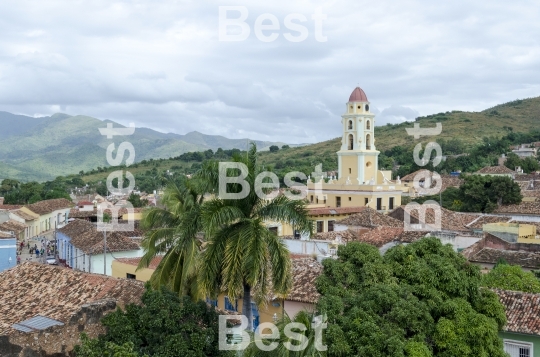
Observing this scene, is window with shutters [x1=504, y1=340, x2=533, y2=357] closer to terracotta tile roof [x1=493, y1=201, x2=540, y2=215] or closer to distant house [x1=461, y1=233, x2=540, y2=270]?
distant house [x1=461, y1=233, x2=540, y2=270]

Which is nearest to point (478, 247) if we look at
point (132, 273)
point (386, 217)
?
point (386, 217)

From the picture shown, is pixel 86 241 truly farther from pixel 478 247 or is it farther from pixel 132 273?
pixel 478 247

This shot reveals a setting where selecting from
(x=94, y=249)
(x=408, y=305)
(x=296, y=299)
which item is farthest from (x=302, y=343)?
(x=94, y=249)

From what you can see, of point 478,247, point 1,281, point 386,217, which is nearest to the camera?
point 1,281

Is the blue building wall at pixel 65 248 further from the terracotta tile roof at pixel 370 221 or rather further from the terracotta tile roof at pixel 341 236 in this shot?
the terracotta tile roof at pixel 370 221

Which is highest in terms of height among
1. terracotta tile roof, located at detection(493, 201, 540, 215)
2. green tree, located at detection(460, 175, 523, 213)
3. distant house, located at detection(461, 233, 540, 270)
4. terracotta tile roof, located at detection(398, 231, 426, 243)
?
green tree, located at detection(460, 175, 523, 213)

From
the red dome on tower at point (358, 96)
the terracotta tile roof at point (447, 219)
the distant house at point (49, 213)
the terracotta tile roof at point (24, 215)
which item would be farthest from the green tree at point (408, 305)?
the distant house at point (49, 213)

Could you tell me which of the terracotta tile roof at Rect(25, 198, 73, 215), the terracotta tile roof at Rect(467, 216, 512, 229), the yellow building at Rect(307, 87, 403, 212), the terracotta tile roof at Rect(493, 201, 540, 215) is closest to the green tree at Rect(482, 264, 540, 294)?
the terracotta tile roof at Rect(467, 216, 512, 229)

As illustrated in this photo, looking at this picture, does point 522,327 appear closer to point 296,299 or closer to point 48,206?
point 296,299
